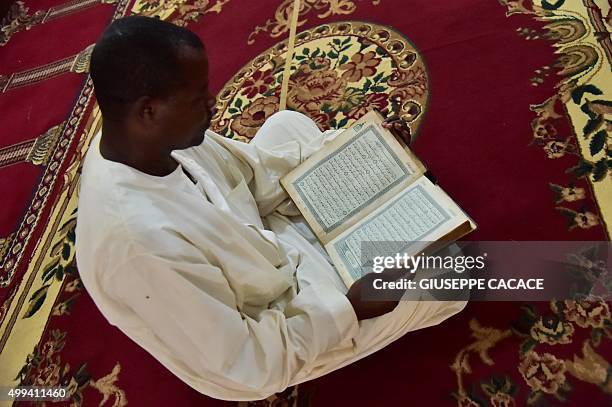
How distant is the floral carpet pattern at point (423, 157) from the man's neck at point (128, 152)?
0.74 metres

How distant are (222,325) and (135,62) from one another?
1.53 ft

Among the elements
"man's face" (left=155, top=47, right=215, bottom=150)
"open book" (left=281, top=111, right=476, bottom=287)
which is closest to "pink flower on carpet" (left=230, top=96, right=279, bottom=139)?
"open book" (left=281, top=111, right=476, bottom=287)

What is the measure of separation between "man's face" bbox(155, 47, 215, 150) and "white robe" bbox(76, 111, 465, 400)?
0.09 meters

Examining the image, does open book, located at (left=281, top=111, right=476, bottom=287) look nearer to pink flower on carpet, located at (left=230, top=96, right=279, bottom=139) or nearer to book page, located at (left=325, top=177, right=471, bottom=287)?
book page, located at (left=325, top=177, right=471, bottom=287)

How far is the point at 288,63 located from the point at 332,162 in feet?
2.57

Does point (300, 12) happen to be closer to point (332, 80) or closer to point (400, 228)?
point (332, 80)

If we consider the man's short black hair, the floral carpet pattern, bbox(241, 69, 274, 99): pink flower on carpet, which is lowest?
the floral carpet pattern

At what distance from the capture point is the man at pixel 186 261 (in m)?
0.90

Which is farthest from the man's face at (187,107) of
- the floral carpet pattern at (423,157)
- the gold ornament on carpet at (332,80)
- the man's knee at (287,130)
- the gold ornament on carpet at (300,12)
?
the gold ornament on carpet at (300,12)

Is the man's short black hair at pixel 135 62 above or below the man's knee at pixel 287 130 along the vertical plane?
above

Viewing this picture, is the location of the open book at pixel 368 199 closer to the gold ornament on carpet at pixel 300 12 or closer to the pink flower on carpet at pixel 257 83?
the pink flower on carpet at pixel 257 83

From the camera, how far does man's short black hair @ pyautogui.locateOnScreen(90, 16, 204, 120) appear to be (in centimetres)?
88

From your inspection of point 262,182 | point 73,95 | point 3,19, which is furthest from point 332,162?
point 3,19

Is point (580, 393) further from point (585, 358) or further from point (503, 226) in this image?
point (503, 226)
